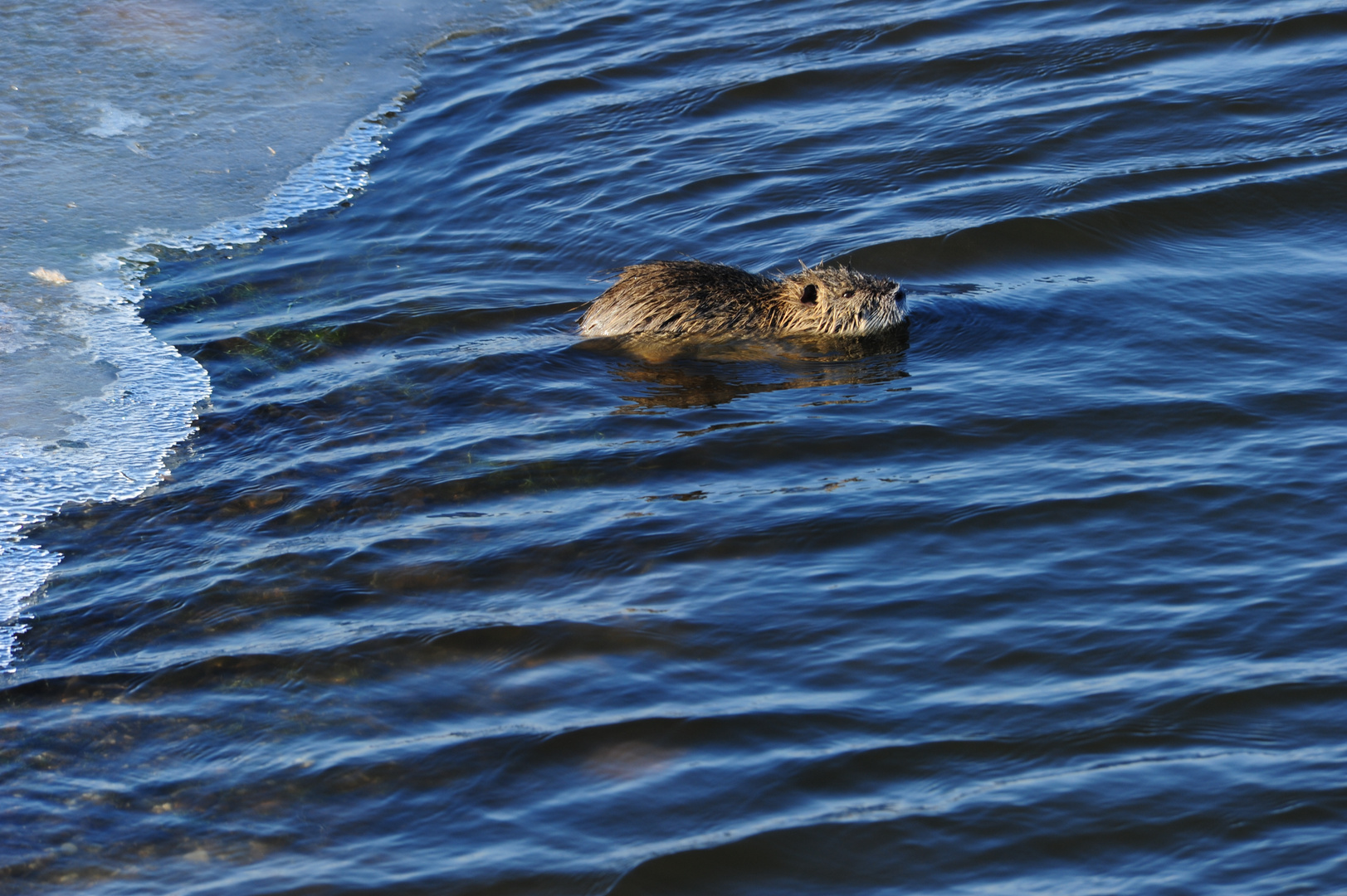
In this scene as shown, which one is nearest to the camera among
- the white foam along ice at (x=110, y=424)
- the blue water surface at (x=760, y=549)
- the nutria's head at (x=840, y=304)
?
the blue water surface at (x=760, y=549)

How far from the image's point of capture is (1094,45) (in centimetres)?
903

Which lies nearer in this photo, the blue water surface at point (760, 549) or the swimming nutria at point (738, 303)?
the blue water surface at point (760, 549)

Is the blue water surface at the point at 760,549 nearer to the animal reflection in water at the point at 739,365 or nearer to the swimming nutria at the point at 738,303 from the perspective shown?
the animal reflection in water at the point at 739,365

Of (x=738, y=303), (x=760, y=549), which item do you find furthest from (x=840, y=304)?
(x=760, y=549)

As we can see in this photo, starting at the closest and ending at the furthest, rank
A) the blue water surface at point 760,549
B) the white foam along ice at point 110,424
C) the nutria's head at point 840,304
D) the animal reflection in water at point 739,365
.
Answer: the blue water surface at point 760,549 < the white foam along ice at point 110,424 < the animal reflection in water at point 739,365 < the nutria's head at point 840,304

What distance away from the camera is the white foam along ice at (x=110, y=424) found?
4.98 metres

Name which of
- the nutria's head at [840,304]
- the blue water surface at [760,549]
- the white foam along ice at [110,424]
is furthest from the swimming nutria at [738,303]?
the white foam along ice at [110,424]

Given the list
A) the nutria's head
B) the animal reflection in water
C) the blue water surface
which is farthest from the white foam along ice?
the nutria's head

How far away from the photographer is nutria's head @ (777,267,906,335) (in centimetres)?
608

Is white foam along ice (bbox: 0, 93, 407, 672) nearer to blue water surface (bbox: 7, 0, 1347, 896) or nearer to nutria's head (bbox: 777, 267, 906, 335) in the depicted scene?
blue water surface (bbox: 7, 0, 1347, 896)

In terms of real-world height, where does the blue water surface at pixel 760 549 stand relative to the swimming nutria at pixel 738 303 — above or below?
below

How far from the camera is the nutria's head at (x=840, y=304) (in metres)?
6.08

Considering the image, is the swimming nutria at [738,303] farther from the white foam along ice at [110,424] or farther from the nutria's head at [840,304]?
the white foam along ice at [110,424]

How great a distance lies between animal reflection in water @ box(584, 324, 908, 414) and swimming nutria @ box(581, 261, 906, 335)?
6cm
